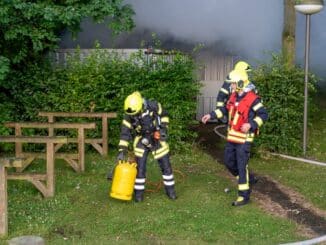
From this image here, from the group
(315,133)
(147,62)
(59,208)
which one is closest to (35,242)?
(59,208)

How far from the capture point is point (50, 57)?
12.0 m

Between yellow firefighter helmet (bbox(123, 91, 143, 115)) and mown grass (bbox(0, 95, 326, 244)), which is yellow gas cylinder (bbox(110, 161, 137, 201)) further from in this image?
yellow firefighter helmet (bbox(123, 91, 143, 115))

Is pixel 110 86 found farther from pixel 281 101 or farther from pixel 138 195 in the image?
pixel 138 195

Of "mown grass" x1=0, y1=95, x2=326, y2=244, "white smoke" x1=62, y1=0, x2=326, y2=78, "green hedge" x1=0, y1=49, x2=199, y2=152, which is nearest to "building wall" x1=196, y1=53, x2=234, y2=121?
"white smoke" x1=62, y1=0, x2=326, y2=78

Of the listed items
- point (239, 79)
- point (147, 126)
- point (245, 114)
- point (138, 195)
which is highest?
point (239, 79)

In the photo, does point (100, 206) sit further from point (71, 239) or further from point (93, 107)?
point (93, 107)

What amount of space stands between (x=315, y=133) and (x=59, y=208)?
738 cm

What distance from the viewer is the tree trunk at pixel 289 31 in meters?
12.3

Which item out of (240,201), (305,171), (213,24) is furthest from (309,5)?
(240,201)

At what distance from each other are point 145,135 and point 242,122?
126cm

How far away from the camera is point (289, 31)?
12391 mm

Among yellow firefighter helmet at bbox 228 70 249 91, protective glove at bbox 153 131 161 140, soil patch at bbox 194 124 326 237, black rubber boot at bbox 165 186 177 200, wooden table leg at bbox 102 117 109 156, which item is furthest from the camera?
wooden table leg at bbox 102 117 109 156

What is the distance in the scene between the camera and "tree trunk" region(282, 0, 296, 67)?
12.3 meters

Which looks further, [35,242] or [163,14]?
[163,14]
